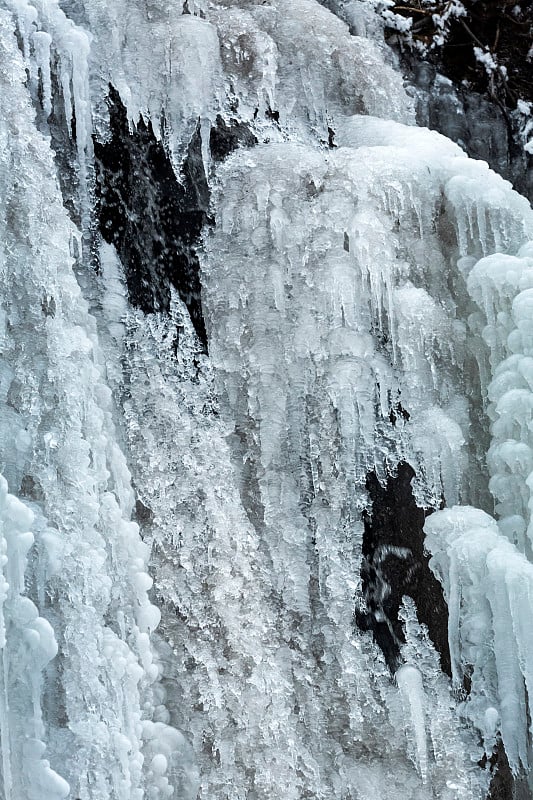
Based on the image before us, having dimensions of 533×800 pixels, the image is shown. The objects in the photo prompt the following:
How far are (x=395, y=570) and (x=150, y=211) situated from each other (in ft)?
6.01

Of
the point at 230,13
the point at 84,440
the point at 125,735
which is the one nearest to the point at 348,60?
the point at 230,13

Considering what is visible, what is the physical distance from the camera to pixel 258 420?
4078 millimetres

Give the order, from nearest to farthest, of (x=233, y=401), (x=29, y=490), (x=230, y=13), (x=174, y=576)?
(x=29, y=490)
(x=174, y=576)
(x=233, y=401)
(x=230, y=13)

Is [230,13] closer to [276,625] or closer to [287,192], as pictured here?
[287,192]

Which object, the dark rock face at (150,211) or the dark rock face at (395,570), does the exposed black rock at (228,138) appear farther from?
the dark rock face at (395,570)

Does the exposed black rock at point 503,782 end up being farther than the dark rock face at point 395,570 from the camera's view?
No

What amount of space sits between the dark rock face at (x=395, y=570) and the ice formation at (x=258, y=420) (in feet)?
0.16

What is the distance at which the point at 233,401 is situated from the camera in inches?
161

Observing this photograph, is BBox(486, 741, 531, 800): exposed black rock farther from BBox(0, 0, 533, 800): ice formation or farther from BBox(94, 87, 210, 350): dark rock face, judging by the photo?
BBox(94, 87, 210, 350): dark rock face

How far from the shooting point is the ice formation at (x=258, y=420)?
315 cm

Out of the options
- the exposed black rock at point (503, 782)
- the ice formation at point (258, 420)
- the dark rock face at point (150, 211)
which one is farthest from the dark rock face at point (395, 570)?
the dark rock face at point (150, 211)

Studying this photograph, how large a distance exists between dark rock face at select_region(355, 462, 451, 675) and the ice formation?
5 centimetres

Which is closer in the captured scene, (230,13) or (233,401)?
(233,401)

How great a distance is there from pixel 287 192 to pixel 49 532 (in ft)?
6.89
